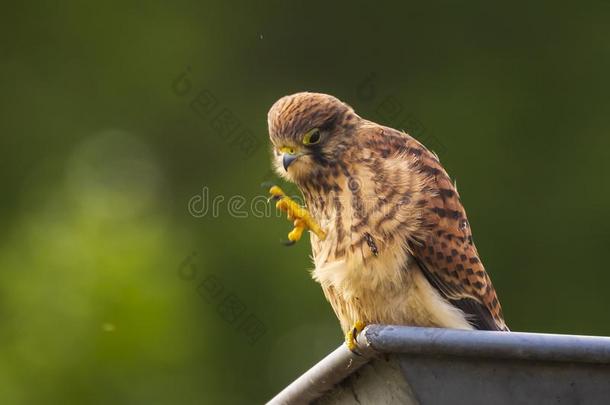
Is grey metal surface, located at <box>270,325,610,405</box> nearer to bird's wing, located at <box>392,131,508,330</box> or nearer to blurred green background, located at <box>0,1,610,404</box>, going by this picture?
bird's wing, located at <box>392,131,508,330</box>

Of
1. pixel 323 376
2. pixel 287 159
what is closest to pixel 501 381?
pixel 323 376

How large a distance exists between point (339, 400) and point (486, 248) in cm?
497

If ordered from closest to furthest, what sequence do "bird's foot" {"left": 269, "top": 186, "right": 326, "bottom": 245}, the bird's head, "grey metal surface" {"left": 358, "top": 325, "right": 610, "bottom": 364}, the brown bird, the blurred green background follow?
"grey metal surface" {"left": 358, "top": 325, "right": 610, "bottom": 364} → the brown bird → "bird's foot" {"left": 269, "top": 186, "right": 326, "bottom": 245} → the bird's head → the blurred green background

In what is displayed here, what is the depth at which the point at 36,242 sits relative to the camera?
5.83 m

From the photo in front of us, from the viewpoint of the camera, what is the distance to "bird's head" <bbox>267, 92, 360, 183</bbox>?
347 cm

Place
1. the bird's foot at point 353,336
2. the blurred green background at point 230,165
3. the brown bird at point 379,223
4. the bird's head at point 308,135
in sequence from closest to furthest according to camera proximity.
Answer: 1. the bird's foot at point 353,336
2. the brown bird at point 379,223
3. the bird's head at point 308,135
4. the blurred green background at point 230,165

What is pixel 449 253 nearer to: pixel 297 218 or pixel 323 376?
pixel 297 218

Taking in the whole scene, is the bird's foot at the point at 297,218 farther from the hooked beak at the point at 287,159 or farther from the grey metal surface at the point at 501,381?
the grey metal surface at the point at 501,381

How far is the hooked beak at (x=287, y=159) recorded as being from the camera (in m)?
3.48

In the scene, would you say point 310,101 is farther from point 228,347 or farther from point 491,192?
point 491,192

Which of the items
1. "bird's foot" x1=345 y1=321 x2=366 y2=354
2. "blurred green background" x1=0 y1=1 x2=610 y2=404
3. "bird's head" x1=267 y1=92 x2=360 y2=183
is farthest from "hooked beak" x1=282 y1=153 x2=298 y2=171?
"blurred green background" x1=0 y1=1 x2=610 y2=404

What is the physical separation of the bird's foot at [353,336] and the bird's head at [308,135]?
0.52 m

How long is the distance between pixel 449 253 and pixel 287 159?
510mm

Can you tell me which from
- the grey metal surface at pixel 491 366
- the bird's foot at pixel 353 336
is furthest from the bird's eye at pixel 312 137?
the grey metal surface at pixel 491 366
